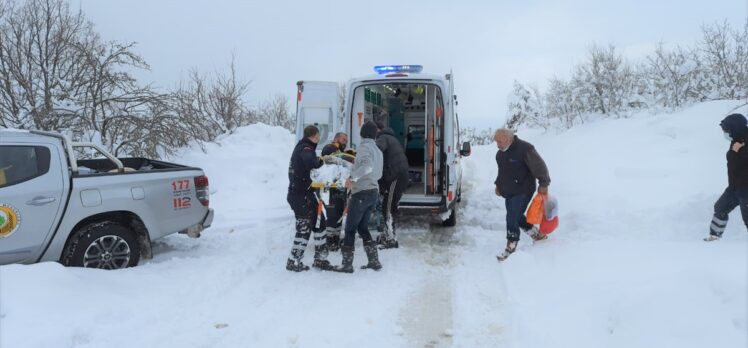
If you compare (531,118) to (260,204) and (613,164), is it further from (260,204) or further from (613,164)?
(260,204)

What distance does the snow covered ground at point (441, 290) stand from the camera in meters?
3.56

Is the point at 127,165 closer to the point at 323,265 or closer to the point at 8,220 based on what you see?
the point at 8,220

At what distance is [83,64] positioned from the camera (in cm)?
967

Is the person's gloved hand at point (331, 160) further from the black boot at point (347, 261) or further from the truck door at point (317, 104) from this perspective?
the truck door at point (317, 104)

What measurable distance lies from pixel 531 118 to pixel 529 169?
2896 cm

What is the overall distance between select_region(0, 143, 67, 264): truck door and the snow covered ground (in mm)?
527

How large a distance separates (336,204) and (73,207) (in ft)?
9.12

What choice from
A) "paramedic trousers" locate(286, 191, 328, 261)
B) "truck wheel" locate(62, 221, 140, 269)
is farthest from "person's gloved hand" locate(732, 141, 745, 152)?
"truck wheel" locate(62, 221, 140, 269)

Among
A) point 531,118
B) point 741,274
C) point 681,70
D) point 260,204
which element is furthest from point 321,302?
point 531,118

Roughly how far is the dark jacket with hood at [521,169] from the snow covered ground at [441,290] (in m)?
0.77

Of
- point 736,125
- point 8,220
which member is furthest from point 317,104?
point 736,125

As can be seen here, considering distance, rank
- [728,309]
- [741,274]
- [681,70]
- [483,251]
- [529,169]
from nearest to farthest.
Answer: [728,309] → [741,274] → [529,169] → [483,251] → [681,70]

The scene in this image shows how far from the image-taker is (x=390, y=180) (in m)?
6.53

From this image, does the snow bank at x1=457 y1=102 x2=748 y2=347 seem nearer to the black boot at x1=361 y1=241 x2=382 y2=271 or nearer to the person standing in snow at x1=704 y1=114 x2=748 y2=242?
the person standing in snow at x1=704 y1=114 x2=748 y2=242
